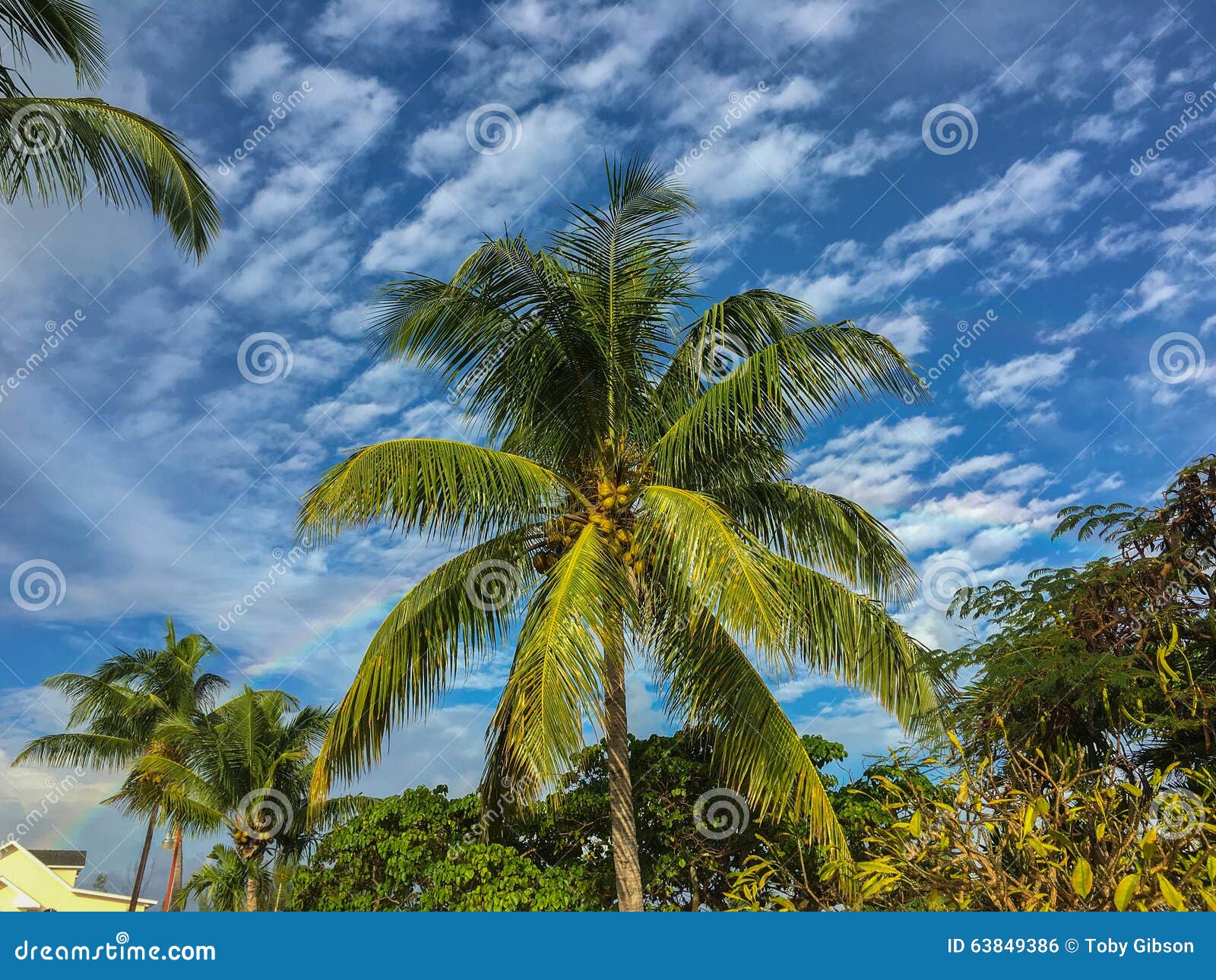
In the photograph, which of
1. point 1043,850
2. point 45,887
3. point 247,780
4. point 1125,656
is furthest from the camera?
point 45,887

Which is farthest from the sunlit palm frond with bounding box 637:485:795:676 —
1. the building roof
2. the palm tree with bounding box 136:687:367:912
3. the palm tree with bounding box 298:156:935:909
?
the building roof

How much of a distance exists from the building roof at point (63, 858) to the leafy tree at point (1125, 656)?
3706 cm

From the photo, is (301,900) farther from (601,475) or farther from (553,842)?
(601,475)

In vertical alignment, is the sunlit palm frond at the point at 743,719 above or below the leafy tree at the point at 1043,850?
above

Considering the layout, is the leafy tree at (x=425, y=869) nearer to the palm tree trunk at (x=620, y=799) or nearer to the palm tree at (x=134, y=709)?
the palm tree trunk at (x=620, y=799)

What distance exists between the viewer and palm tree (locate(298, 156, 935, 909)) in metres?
7.96

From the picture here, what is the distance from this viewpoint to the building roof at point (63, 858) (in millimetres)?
34531

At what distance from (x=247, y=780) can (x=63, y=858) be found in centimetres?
1899

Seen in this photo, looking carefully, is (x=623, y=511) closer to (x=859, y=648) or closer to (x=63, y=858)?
(x=859, y=648)

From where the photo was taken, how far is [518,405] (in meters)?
10.1

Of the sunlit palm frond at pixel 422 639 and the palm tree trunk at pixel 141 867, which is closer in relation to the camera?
the sunlit palm frond at pixel 422 639

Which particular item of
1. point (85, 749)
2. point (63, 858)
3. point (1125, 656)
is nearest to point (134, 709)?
point (85, 749)

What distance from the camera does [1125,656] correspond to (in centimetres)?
664

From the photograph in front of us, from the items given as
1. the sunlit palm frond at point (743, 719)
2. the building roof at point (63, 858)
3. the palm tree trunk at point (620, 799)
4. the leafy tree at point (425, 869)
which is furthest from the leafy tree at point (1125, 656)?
the building roof at point (63, 858)
